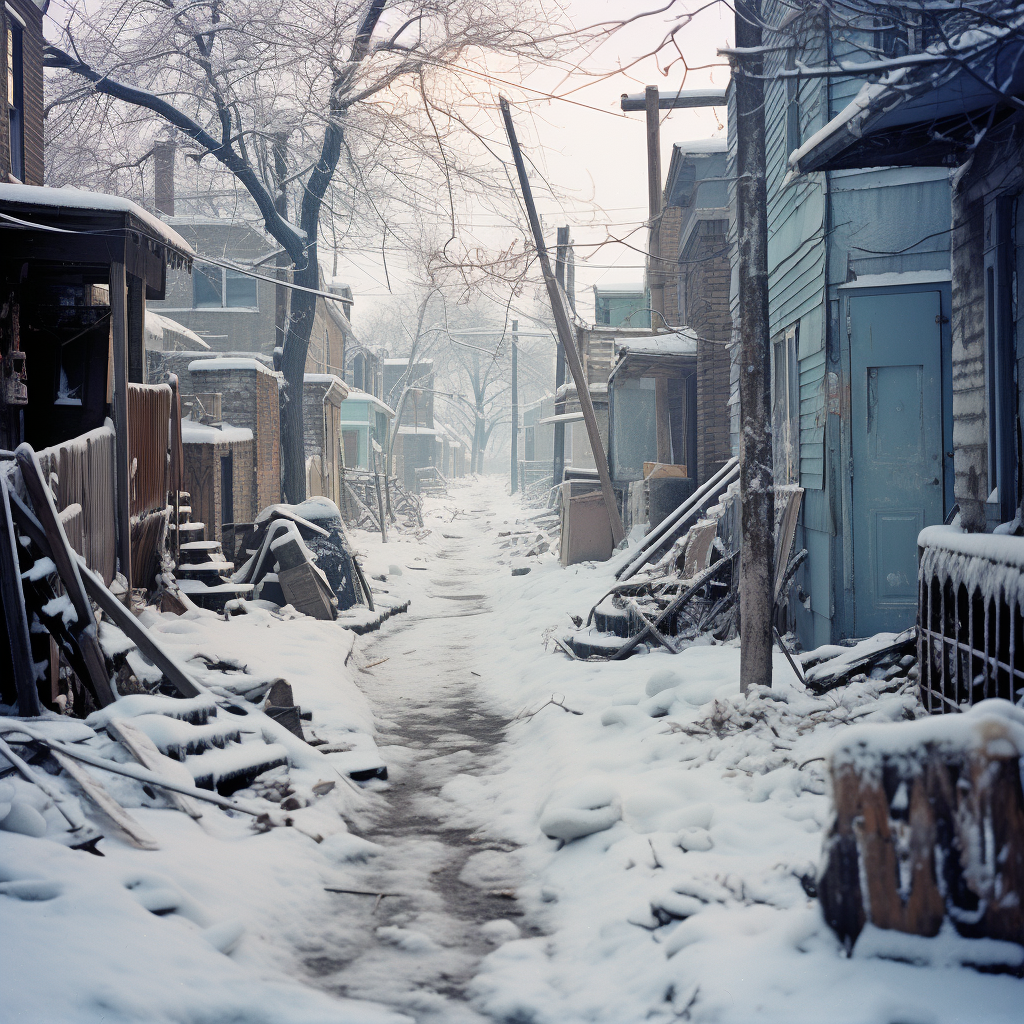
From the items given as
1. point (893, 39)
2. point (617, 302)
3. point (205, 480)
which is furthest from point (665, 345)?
point (617, 302)

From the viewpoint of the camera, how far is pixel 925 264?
23.8 feet

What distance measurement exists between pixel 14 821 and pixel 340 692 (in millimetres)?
3922

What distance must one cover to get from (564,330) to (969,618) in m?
9.65

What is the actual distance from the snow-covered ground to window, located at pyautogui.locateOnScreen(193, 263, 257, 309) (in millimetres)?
23450

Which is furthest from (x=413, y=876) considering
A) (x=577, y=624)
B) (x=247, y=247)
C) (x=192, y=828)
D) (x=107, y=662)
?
(x=247, y=247)

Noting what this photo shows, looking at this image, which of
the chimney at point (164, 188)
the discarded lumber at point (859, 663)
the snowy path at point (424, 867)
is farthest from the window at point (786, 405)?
the chimney at point (164, 188)

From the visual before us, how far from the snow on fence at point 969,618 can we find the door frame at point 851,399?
1969mm

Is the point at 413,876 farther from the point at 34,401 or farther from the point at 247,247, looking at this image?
the point at 247,247

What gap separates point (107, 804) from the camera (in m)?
3.93

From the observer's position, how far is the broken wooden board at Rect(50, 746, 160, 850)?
12.5ft

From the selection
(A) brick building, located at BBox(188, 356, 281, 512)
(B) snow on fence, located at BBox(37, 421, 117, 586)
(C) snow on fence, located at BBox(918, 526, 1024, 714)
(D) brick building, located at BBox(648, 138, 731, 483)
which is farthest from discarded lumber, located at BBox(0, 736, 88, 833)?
(A) brick building, located at BBox(188, 356, 281, 512)

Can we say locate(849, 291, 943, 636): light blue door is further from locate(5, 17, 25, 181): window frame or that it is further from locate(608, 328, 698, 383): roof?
locate(5, 17, 25, 181): window frame

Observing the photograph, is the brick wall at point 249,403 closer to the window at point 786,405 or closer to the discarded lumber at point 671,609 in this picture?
the window at point 786,405

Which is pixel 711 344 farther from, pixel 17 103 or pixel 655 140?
pixel 17 103
